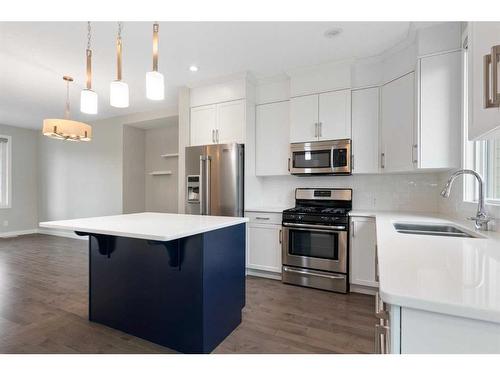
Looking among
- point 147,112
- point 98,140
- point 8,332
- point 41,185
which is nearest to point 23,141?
point 41,185

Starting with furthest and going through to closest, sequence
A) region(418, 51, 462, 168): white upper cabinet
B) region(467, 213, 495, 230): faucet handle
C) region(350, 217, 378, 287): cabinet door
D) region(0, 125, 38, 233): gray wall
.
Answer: region(0, 125, 38, 233): gray wall → region(350, 217, 378, 287): cabinet door → region(418, 51, 462, 168): white upper cabinet → region(467, 213, 495, 230): faucet handle

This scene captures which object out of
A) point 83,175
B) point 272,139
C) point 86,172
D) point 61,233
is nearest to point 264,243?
point 272,139

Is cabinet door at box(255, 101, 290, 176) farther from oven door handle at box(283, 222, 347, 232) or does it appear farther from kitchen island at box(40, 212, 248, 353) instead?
kitchen island at box(40, 212, 248, 353)

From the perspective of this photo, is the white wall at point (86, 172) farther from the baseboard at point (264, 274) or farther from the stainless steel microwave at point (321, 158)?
the baseboard at point (264, 274)

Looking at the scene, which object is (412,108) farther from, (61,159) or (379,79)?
(61,159)

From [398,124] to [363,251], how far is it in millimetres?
1456

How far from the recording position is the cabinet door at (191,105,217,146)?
11.8 ft

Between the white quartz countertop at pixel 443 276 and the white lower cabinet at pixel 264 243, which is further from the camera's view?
the white lower cabinet at pixel 264 243

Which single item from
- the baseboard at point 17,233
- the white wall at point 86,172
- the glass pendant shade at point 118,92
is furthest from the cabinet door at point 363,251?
the baseboard at point 17,233

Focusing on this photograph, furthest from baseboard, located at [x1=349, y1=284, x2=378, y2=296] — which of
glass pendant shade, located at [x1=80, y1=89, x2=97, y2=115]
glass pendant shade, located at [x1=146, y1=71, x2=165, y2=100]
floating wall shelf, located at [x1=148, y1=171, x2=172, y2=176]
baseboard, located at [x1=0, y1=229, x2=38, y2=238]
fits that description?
baseboard, located at [x1=0, y1=229, x2=38, y2=238]

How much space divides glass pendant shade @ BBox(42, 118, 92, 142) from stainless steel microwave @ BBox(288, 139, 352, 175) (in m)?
2.84

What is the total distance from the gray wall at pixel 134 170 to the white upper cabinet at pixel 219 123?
2.44m

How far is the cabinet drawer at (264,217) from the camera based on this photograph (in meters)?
3.17
